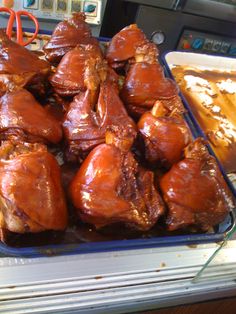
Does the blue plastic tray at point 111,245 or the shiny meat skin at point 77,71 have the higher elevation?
the shiny meat skin at point 77,71

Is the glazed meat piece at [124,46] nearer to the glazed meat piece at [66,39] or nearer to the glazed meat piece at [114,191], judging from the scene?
the glazed meat piece at [66,39]

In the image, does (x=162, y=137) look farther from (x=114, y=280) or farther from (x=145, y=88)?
(x=114, y=280)

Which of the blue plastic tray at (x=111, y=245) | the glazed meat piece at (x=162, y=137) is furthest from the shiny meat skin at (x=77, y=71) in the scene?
the blue plastic tray at (x=111, y=245)

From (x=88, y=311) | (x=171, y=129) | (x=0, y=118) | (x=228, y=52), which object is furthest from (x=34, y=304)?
(x=228, y=52)

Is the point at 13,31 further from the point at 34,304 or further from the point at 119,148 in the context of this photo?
the point at 34,304

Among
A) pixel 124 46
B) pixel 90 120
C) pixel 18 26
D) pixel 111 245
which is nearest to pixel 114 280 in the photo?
pixel 111 245

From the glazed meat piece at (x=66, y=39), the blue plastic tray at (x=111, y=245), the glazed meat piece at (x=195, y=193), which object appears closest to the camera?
the blue plastic tray at (x=111, y=245)

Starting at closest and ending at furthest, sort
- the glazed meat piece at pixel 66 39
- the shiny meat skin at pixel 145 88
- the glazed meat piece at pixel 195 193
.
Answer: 1. the glazed meat piece at pixel 195 193
2. the shiny meat skin at pixel 145 88
3. the glazed meat piece at pixel 66 39
